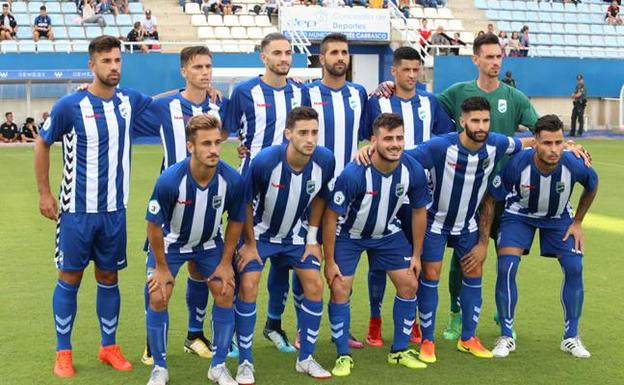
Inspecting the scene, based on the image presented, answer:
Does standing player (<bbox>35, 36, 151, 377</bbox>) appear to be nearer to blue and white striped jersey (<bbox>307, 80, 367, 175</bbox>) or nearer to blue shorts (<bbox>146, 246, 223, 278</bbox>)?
blue shorts (<bbox>146, 246, 223, 278</bbox>)

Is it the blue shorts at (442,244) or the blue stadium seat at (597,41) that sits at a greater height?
the blue stadium seat at (597,41)

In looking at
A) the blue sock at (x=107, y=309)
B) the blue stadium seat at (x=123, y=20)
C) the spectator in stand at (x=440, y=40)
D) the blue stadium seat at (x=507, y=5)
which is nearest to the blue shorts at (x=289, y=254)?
the blue sock at (x=107, y=309)

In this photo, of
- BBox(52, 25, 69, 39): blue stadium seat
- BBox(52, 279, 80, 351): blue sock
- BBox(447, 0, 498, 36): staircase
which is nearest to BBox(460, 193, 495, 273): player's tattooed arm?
BBox(52, 279, 80, 351): blue sock

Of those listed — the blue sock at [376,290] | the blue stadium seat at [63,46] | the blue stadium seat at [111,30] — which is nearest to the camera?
the blue sock at [376,290]

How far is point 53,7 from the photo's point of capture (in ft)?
83.0

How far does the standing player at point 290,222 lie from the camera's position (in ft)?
17.9

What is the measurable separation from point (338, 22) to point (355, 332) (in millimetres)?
20951

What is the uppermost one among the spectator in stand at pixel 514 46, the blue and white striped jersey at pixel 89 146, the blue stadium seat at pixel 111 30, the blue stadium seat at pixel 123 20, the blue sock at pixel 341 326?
the blue stadium seat at pixel 123 20

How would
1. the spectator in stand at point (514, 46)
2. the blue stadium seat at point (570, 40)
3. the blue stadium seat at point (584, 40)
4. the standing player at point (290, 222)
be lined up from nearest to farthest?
the standing player at point (290, 222) < the spectator in stand at point (514, 46) < the blue stadium seat at point (570, 40) < the blue stadium seat at point (584, 40)

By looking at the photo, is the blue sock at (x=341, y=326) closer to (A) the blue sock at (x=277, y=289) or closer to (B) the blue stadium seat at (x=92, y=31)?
(A) the blue sock at (x=277, y=289)

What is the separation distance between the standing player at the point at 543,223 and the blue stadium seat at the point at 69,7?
21.4m

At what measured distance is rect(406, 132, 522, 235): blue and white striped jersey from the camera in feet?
19.2

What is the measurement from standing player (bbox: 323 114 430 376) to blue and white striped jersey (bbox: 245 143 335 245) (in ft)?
0.45

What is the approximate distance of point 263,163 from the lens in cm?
549
